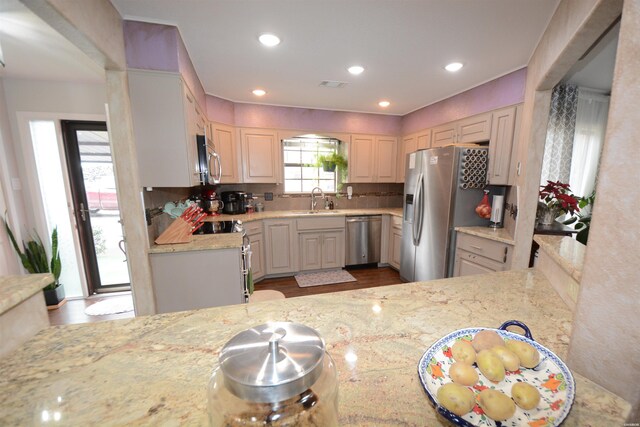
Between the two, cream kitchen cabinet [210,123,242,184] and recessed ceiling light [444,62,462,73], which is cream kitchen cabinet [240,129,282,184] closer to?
cream kitchen cabinet [210,123,242,184]

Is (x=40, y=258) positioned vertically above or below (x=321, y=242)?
above

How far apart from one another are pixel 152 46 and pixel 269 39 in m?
0.79

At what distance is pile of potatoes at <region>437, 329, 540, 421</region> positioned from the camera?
461 millimetres

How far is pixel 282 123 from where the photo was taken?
3555mm

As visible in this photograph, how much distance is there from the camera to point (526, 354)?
584 millimetres

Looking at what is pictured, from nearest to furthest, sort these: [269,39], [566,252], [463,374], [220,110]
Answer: [463,374], [566,252], [269,39], [220,110]

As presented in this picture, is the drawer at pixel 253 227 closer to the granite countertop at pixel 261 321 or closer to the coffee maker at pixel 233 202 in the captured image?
the coffee maker at pixel 233 202

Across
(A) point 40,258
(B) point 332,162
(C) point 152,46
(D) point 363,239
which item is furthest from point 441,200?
(A) point 40,258

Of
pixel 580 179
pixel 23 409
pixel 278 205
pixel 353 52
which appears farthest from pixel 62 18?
pixel 580 179

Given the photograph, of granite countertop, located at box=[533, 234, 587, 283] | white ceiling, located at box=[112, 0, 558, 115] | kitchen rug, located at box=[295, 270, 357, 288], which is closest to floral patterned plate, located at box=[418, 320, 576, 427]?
granite countertop, located at box=[533, 234, 587, 283]

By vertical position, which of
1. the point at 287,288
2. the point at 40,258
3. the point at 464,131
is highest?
the point at 464,131

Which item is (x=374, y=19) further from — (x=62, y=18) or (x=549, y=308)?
(x=549, y=308)

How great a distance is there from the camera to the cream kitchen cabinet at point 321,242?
139 inches

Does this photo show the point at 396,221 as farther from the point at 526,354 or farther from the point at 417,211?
the point at 526,354
